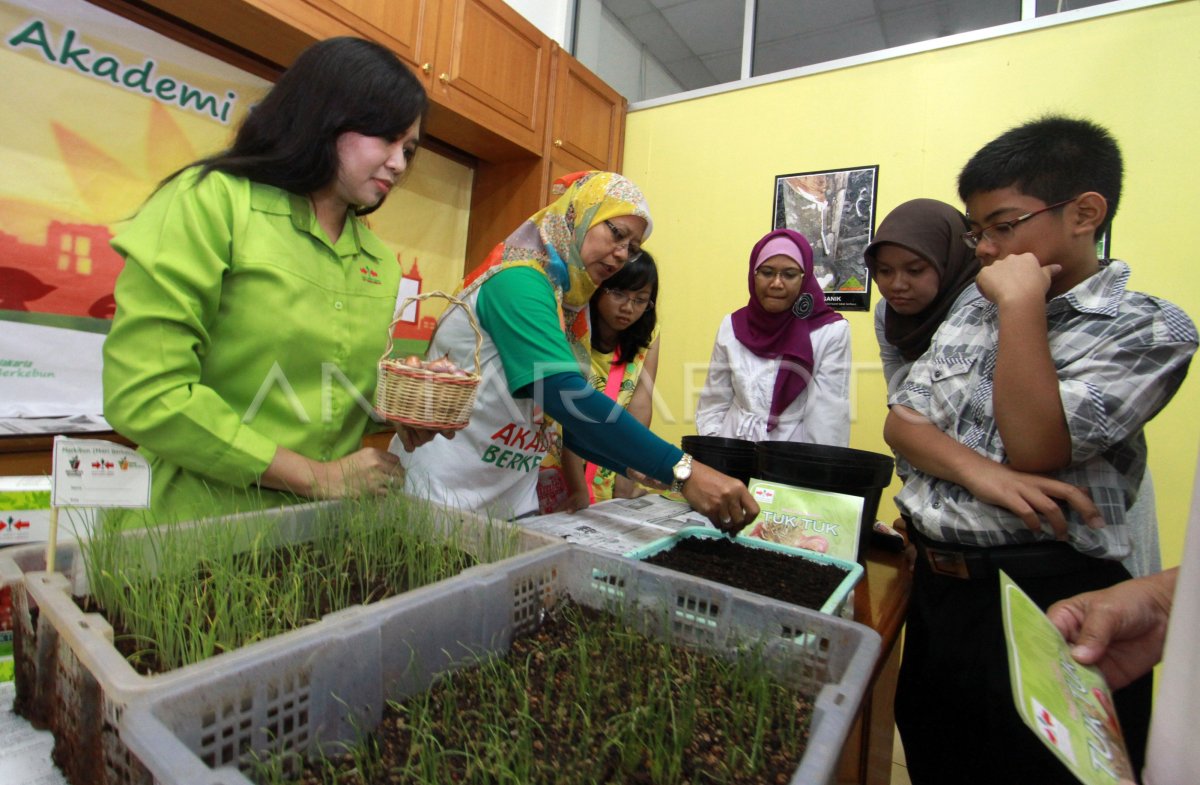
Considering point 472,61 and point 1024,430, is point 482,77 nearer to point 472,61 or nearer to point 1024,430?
point 472,61

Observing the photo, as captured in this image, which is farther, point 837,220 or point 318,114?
point 837,220

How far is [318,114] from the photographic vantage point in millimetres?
963

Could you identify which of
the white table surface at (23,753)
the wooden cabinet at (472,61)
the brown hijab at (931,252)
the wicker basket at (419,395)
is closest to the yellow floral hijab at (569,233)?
the wicker basket at (419,395)

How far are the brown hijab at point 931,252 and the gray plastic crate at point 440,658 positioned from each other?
1.15 m

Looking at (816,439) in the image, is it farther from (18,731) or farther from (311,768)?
(18,731)

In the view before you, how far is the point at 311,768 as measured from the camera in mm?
540

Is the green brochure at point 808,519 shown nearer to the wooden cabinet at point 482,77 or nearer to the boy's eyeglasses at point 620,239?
the boy's eyeglasses at point 620,239

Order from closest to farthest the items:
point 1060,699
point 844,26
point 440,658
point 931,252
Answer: point 1060,699 → point 440,658 → point 931,252 → point 844,26

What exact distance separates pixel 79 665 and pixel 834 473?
1145 mm

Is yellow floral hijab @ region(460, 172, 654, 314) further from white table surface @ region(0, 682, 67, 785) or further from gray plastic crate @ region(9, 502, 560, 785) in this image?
white table surface @ region(0, 682, 67, 785)

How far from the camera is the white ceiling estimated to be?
295 cm

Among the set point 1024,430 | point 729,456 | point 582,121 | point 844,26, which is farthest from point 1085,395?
point 844,26

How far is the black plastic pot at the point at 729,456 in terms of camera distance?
4.95 ft

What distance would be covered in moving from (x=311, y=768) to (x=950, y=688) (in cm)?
106
